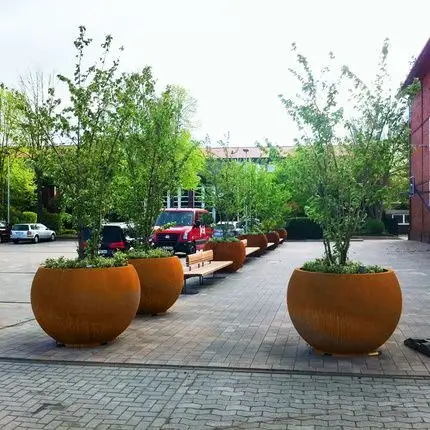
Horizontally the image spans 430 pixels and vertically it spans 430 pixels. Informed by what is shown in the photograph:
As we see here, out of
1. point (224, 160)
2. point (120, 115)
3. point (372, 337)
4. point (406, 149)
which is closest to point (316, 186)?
point (406, 149)

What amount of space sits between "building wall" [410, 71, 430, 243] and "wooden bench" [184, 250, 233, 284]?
15954mm

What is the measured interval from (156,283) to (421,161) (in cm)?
2624

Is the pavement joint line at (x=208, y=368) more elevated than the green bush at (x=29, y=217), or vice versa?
the green bush at (x=29, y=217)

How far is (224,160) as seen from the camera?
71.4 ft

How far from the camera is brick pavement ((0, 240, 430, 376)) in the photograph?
6051mm

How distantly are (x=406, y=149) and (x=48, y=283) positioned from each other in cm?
433

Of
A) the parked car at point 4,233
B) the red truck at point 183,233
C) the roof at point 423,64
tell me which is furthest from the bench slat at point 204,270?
the parked car at point 4,233

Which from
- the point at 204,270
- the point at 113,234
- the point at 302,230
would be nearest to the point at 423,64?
the point at 113,234

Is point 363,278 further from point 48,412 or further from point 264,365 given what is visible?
point 48,412

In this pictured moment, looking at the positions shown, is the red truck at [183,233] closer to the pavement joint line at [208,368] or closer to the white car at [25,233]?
the pavement joint line at [208,368]

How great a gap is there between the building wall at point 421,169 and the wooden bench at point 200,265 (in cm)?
1595

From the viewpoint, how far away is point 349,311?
20.2 ft

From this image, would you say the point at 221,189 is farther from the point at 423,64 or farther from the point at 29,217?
the point at 29,217

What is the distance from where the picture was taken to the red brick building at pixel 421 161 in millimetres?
28250
